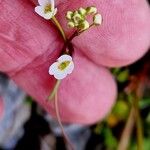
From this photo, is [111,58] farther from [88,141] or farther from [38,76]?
[88,141]

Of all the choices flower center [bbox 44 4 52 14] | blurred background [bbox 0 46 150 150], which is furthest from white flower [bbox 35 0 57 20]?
blurred background [bbox 0 46 150 150]

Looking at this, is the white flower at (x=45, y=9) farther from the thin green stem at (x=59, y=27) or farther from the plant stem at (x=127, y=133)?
the plant stem at (x=127, y=133)

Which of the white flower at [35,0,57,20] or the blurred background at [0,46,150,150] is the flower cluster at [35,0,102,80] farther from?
the blurred background at [0,46,150,150]

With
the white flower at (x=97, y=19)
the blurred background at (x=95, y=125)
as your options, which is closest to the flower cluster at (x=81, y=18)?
the white flower at (x=97, y=19)

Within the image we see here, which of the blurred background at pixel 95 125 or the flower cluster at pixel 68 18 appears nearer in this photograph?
the flower cluster at pixel 68 18

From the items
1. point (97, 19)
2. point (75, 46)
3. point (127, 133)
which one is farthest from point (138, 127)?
point (97, 19)

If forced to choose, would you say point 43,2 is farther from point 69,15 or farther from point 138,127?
point 138,127
